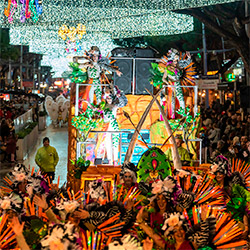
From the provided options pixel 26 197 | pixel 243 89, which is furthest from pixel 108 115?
pixel 243 89

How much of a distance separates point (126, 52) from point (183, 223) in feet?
26.0

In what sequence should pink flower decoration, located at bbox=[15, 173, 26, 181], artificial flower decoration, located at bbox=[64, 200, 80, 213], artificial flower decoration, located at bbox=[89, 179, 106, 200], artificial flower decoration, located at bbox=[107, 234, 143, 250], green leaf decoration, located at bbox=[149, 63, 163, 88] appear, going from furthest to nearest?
green leaf decoration, located at bbox=[149, 63, 163, 88], pink flower decoration, located at bbox=[15, 173, 26, 181], artificial flower decoration, located at bbox=[89, 179, 106, 200], artificial flower decoration, located at bbox=[64, 200, 80, 213], artificial flower decoration, located at bbox=[107, 234, 143, 250]

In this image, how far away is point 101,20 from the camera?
1870cm

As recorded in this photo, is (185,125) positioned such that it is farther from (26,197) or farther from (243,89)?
(243,89)

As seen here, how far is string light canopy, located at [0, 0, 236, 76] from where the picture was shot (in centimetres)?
1181

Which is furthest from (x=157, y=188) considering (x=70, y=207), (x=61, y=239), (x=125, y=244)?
(x=61, y=239)

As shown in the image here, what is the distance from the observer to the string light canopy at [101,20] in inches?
465

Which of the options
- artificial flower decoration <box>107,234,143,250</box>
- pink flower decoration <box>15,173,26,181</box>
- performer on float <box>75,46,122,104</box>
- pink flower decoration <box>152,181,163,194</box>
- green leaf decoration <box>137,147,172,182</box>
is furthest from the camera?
performer on float <box>75,46,122,104</box>

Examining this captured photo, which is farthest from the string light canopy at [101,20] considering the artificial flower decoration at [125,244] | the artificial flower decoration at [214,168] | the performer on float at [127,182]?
the artificial flower decoration at [125,244]

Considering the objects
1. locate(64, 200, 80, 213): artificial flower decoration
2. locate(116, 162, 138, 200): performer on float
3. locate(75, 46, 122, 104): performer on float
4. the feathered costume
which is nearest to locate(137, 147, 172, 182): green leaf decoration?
locate(116, 162, 138, 200): performer on float

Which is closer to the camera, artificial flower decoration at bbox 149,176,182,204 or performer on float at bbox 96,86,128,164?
artificial flower decoration at bbox 149,176,182,204

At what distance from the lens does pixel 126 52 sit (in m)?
12.2

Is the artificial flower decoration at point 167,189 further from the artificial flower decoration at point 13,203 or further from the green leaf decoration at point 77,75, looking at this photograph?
the green leaf decoration at point 77,75

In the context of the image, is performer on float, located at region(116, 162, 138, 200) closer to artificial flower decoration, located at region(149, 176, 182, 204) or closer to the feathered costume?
artificial flower decoration, located at region(149, 176, 182, 204)
